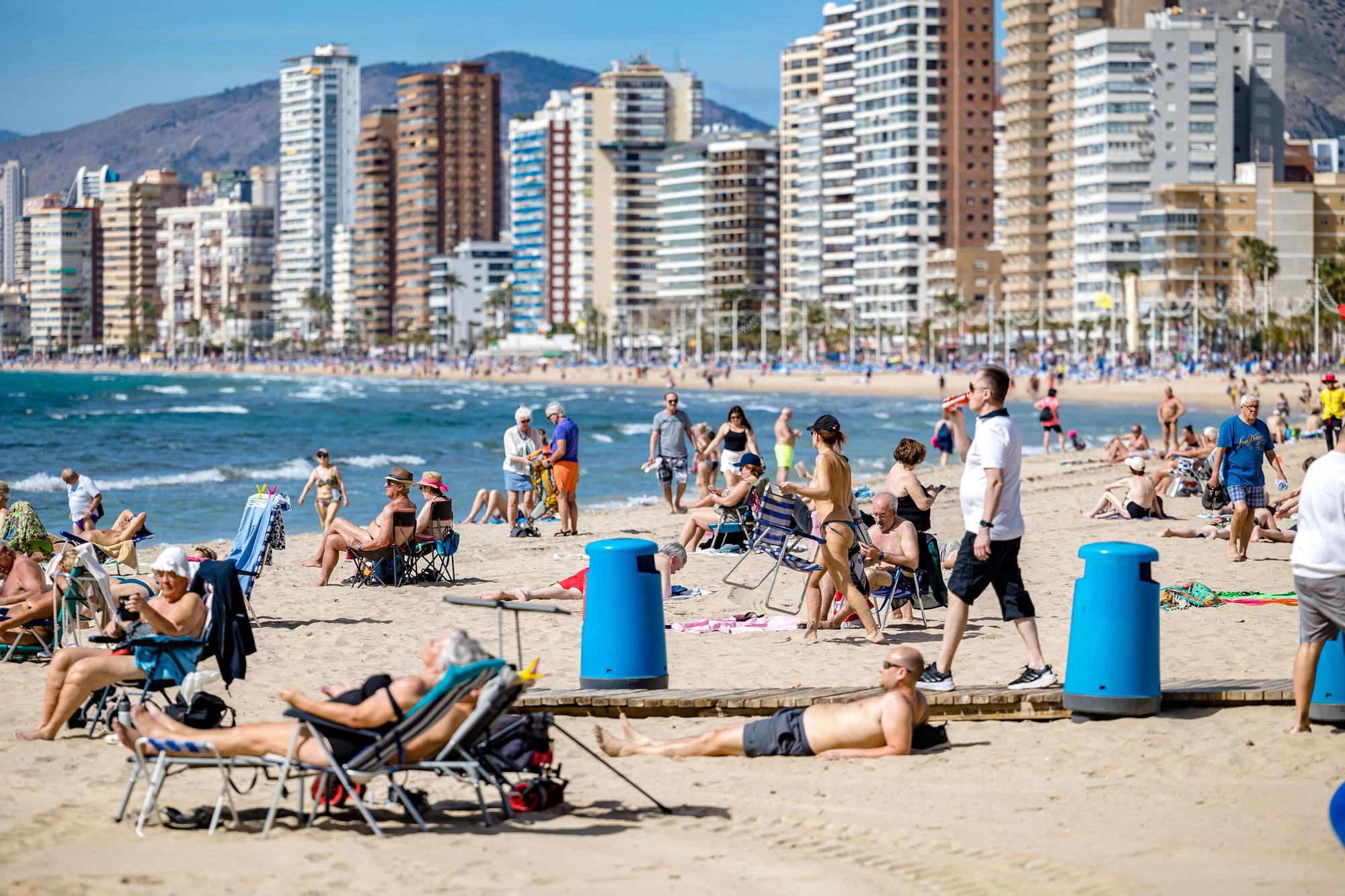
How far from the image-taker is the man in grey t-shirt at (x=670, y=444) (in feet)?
60.4

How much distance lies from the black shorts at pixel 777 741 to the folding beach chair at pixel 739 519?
5.60 m

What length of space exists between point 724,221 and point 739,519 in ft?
503

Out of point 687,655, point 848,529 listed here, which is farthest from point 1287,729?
point 687,655

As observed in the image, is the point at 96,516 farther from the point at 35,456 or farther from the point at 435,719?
the point at 35,456

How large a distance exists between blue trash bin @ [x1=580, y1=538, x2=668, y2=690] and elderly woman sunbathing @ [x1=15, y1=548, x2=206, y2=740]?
193cm

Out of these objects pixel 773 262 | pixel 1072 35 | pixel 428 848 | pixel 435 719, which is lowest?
pixel 428 848

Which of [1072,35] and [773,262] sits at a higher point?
[1072,35]

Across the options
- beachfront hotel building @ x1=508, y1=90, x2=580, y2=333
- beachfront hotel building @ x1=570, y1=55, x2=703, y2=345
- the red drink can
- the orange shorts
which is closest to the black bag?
the red drink can

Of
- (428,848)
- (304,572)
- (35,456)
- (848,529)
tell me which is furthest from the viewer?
(35,456)

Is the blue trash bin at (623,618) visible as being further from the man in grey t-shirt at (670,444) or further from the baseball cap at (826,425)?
the man in grey t-shirt at (670,444)

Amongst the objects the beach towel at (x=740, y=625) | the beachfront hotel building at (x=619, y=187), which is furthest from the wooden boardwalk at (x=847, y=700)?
the beachfront hotel building at (x=619, y=187)

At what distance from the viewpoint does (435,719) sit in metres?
6.38

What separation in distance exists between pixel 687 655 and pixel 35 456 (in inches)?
1414

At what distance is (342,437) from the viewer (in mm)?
54594
